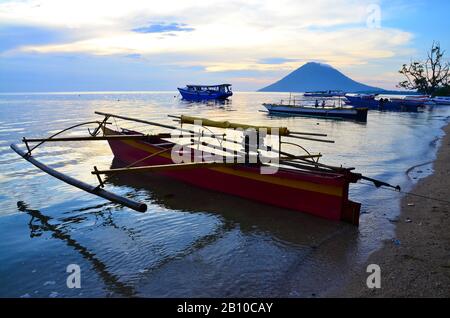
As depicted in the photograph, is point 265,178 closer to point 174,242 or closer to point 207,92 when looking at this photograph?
point 174,242

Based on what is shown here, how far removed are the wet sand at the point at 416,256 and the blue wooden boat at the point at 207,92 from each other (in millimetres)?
65082

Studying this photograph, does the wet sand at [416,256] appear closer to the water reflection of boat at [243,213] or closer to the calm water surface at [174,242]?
the calm water surface at [174,242]

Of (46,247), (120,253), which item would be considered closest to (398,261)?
(120,253)

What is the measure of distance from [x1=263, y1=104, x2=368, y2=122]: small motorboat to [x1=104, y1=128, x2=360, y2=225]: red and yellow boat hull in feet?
96.4

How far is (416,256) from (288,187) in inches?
122

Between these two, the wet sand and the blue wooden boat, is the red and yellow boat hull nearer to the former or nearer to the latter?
the wet sand

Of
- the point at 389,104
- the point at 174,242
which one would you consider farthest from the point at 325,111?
the point at 174,242

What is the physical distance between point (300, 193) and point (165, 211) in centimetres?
343

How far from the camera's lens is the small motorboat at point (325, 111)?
35.2 meters

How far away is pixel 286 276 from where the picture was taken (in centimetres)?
535

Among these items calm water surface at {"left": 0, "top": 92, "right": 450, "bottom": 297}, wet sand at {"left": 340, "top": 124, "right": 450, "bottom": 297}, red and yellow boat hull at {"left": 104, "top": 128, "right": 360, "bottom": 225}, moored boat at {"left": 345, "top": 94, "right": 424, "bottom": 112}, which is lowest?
calm water surface at {"left": 0, "top": 92, "right": 450, "bottom": 297}

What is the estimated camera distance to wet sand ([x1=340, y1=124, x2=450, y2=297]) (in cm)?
471

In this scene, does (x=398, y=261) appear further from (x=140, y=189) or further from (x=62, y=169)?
(x=62, y=169)

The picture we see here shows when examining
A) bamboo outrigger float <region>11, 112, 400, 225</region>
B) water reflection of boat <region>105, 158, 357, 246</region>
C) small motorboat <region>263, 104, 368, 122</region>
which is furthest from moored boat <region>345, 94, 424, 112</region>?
water reflection of boat <region>105, 158, 357, 246</region>
